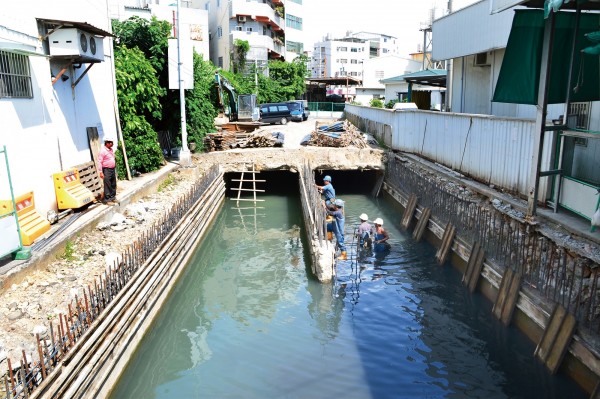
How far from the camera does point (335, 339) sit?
29.9 feet

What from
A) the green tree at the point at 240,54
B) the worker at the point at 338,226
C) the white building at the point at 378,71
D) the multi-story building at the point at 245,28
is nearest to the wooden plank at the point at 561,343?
the worker at the point at 338,226

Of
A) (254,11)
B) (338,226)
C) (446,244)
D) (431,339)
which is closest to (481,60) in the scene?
(446,244)

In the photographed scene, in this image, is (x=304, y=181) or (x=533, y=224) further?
(x=304, y=181)

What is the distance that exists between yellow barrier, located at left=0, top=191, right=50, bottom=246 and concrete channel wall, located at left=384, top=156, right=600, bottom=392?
8983mm

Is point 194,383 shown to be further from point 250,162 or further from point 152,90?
point 250,162

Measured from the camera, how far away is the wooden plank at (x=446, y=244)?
12507 millimetres

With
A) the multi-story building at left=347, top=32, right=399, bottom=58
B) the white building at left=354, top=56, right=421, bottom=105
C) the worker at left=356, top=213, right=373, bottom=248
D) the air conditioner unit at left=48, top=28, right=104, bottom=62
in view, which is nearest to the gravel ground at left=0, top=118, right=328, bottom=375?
the air conditioner unit at left=48, top=28, right=104, bottom=62

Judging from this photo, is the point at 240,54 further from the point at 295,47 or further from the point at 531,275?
the point at 531,275

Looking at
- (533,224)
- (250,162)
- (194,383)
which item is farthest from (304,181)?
(194,383)

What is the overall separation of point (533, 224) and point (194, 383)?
692cm

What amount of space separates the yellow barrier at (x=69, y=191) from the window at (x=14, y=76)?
2.03 metres

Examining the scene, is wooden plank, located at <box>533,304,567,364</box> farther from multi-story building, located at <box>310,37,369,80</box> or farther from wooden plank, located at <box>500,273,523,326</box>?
multi-story building, located at <box>310,37,369,80</box>

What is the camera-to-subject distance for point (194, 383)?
25.5 feet

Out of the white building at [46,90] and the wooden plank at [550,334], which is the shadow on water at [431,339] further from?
the white building at [46,90]
